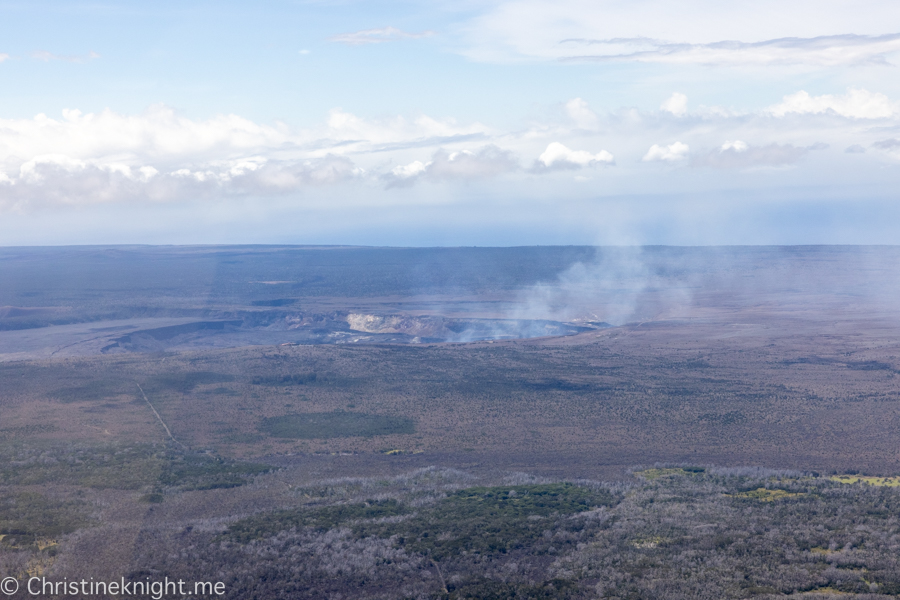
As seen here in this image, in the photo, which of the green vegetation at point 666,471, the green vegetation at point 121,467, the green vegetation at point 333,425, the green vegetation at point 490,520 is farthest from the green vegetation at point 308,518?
the green vegetation at point 333,425

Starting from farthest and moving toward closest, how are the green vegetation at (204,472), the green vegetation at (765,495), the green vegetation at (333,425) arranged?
the green vegetation at (333,425) < the green vegetation at (204,472) < the green vegetation at (765,495)

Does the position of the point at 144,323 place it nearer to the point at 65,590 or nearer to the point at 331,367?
the point at 331,367

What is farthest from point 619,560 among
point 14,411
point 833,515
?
point 14,411

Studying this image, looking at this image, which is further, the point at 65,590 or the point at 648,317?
the point at 648,317

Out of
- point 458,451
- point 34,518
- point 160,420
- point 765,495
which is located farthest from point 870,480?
point 160,420

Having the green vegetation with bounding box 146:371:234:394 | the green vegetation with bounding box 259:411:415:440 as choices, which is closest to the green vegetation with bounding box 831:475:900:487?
the green vegetation with bounding box 259:411:415:440

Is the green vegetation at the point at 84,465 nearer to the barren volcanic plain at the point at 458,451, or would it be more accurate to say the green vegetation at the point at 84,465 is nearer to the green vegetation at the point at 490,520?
the barren volcanic plain at the point at 458,451
